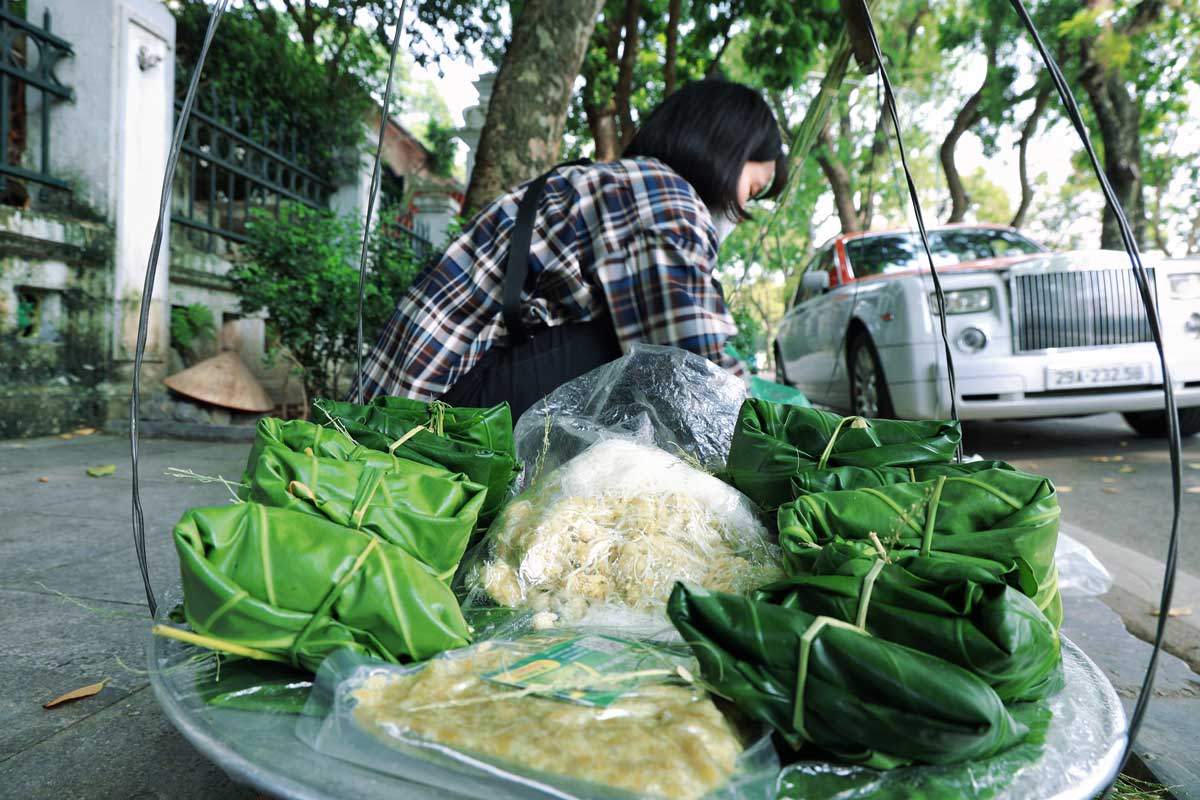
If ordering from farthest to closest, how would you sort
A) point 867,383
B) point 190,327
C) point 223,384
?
point 190,327, point 223,384, point 867,383

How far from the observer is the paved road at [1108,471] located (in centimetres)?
364

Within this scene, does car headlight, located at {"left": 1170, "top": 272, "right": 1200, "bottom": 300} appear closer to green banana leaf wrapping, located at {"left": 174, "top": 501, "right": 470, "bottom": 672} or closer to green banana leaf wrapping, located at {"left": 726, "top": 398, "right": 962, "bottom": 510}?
green banana leaf wrapping, located at {"left": 726, "top": 398, "right": 962, "bottom": 510}

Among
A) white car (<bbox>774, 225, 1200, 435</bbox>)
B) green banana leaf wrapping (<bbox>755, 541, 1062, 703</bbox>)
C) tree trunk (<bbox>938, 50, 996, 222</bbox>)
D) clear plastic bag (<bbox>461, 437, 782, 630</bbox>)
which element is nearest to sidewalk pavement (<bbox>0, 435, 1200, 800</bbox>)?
clear plastic bag (<bbox>461, 437, 782, 630</bbox>)

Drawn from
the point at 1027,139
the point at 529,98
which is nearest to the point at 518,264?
the point at 529,98

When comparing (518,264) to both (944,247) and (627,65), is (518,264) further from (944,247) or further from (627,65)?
(627,65)

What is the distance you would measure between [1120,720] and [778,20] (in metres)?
8.71

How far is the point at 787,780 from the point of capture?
666mm

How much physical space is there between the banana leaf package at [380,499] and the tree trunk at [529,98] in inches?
152

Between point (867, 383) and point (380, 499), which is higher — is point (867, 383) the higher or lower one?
the higher one

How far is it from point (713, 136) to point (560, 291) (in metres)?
0.67

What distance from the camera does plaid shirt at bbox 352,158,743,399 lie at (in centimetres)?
191

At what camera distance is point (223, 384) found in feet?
19.7

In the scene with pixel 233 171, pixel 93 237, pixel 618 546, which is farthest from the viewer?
pixel 233 171

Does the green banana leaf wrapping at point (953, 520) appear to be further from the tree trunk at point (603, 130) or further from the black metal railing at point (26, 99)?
the tree trunk at point (603, 130)
